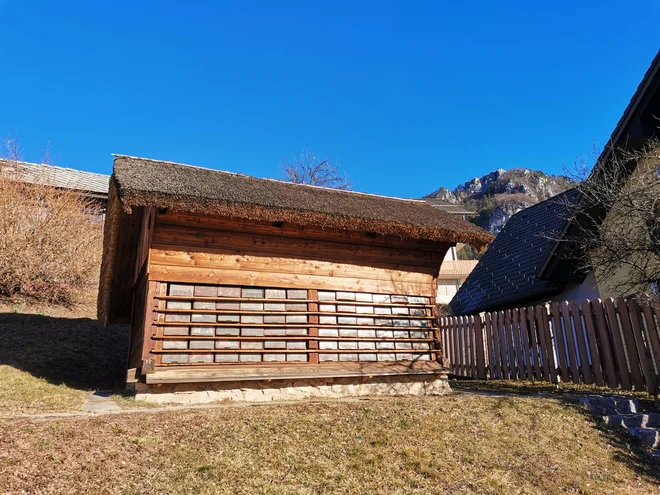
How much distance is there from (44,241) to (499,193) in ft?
273

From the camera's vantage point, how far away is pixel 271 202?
25.7 ft

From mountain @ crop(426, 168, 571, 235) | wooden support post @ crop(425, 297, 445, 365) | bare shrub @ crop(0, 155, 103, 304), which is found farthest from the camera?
mountain @ crop(426, 168, 571, 235)

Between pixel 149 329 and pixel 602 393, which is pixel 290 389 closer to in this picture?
pixel 149 329

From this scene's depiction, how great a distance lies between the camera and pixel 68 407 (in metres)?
6.20

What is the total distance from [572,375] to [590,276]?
14.0 feet

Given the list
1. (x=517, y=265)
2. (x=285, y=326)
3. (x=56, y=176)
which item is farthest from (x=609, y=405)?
(x=56, y=176)

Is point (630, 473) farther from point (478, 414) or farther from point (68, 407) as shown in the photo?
point (68, 407)

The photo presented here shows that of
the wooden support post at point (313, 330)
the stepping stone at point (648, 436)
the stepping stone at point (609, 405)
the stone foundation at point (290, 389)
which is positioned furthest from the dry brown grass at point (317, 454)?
the wooden support post at point (313, 330)

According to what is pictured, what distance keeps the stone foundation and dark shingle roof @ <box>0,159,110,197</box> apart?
13.4 metres

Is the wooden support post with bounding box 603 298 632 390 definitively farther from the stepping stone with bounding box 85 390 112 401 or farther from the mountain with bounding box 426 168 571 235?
the mountain with bounding box 426 168 571 235

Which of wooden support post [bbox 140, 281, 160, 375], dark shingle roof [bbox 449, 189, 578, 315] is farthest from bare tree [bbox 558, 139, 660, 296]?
wooden support post [bbox 140, 281, 160, 375]

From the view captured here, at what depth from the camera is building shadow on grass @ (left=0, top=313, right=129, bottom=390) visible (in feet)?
29.2

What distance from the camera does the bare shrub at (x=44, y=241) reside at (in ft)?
48.6

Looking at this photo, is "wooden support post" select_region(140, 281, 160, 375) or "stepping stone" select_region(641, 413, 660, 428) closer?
"stepping stone" select_region(641, 413, 660, 428)
